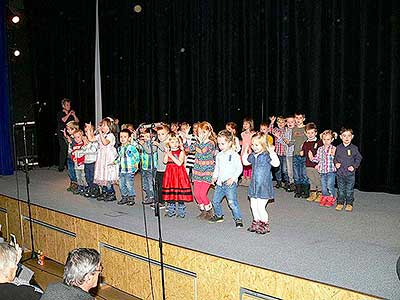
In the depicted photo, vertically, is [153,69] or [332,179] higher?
[153,69]

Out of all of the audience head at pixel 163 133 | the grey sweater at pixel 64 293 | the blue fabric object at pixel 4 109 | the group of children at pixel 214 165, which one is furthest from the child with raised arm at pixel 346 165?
the blue fabric object at pixel 4 109

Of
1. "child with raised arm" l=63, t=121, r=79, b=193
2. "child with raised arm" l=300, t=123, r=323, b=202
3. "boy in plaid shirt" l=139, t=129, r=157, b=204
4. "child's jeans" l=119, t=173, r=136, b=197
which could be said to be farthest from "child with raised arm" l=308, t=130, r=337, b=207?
"child with raised arm" l=63, t=121, r=79, b=193

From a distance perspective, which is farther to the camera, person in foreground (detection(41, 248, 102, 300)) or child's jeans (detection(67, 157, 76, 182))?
child's jeans (detection(67, 157, 76, 182))

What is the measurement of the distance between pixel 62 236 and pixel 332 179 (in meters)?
3.51

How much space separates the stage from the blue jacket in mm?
436

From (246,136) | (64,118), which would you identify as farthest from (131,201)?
(64,118)

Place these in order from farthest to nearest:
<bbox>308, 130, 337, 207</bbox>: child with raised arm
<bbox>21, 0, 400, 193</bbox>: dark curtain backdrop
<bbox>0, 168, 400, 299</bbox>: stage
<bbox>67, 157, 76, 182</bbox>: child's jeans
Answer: <bbox>67, 157, 76, 182</bbox>: child's jeans, <bbox>21, 0, 400, 193</bbox>: dark curtain backdrop, <bbox>308, 130, 337, 207</bbox>: child with raised arm, <bbox>0, 168, 400, 299</bbox>: stage

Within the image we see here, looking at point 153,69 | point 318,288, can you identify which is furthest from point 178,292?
point 153,69

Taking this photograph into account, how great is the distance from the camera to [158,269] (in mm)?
5137

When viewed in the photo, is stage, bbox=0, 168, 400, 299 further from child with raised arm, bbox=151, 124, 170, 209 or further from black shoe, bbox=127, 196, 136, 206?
child with raised arm, bbox=151, 124, 170, 209

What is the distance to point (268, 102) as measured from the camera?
8.77 m

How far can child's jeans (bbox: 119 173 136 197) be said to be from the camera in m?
7.07

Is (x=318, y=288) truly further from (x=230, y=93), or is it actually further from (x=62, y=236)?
(x=230, y=93)

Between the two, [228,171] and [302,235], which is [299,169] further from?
[302,235]
